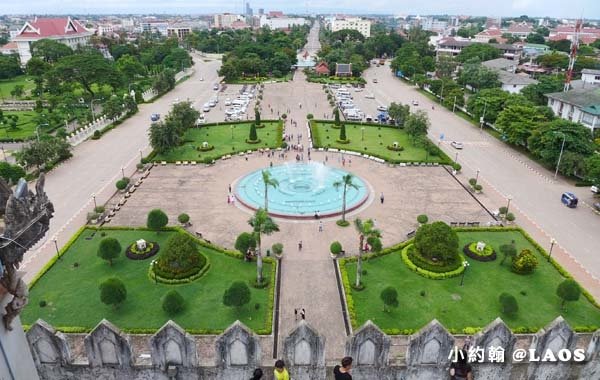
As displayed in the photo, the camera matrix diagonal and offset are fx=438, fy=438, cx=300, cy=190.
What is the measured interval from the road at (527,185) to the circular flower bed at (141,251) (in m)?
29.2

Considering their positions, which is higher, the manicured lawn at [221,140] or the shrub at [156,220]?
the shrub at [156,220]

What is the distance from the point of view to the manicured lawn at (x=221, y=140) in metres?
52.0

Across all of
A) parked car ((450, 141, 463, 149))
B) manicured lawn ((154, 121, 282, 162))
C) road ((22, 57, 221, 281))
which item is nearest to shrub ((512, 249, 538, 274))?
parked car ((450, 141, 463, 149))

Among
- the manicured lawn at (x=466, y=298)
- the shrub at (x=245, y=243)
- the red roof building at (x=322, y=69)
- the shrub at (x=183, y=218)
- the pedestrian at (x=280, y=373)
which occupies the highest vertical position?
the pedestrian at (x=280, y=373)

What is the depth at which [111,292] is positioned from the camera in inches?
965

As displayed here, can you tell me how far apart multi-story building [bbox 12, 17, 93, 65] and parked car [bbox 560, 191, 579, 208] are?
453 ft

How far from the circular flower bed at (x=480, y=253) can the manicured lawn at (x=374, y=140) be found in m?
19.7

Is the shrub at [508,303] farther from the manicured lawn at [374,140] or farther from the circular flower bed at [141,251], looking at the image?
the manicured lawn at [374,140]

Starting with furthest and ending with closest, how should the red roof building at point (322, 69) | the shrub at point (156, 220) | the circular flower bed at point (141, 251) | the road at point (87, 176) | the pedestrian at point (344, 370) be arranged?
the red roof building at point (322, 69), the road at point (87, 176), the shrub at point (156, 220), the circular flower bed at point (141, 251), the pedestrian at point (344, 370)

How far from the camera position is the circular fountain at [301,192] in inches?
1537

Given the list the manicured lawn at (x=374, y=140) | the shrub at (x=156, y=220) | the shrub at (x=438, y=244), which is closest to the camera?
the shrub at (x=438, y=244)

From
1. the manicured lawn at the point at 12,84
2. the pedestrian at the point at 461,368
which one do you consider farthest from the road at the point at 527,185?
the manicured lawn at the point at 12,84

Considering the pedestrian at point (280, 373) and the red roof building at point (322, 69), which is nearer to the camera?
the pedestrian at point (280, 373)

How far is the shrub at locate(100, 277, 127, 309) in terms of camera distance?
964 inches
